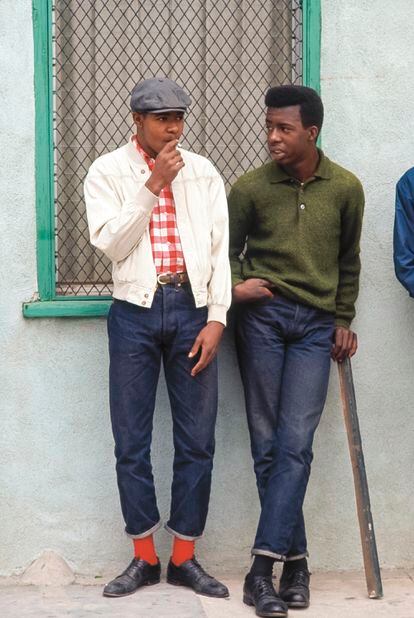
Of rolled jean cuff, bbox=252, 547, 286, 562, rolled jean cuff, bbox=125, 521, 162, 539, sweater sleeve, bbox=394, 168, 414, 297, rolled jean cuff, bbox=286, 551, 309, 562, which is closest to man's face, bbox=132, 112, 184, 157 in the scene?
sweater sleeve, bbox=394, 168, 414, 297

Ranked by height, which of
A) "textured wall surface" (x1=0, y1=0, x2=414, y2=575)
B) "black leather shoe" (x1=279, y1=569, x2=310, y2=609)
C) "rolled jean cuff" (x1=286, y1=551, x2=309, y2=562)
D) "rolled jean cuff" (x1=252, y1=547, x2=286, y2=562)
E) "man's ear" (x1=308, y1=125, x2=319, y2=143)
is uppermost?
"man's ear" (x1=308, y1=125, x2=319, y2=143)

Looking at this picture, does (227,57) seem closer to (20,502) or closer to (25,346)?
(25,346)

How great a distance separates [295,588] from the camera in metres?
4.90

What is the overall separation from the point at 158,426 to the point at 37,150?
137 centimetres

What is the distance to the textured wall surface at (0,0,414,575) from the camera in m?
5.15

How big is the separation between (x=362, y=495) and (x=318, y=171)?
55.3 inches

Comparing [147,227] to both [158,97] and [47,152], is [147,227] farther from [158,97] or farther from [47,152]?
[47,152]

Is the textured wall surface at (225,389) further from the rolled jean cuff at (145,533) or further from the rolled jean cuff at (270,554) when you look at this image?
the rolled jean cuff at (270,554)

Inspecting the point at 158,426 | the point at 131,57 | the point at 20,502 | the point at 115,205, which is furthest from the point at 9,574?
the point at 131,57

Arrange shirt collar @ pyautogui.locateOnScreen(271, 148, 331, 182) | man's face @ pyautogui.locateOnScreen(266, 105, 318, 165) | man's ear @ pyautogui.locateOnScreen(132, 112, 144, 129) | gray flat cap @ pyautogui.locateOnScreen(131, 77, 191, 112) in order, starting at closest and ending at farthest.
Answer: gray flat cap @ pyautogui.locateOnScreen(131, 77, 191, 112), man's ear @ pyautogui.locateOnScreen(132, 112, 144, 129), man's face @ pyautogui.locateOnScreen(266, 105, 318, 165), shirt collar @ pyautogui.locateOnScreen(271, 148, 331, 182)

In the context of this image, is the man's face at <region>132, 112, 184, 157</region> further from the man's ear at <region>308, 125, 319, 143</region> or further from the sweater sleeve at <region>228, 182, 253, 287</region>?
the man's ear at <region>308, 125, 319, 143</region>

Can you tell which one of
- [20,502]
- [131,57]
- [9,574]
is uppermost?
[131,57]

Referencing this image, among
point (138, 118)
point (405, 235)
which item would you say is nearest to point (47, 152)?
point (138, 118)

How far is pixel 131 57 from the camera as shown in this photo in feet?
17.2
